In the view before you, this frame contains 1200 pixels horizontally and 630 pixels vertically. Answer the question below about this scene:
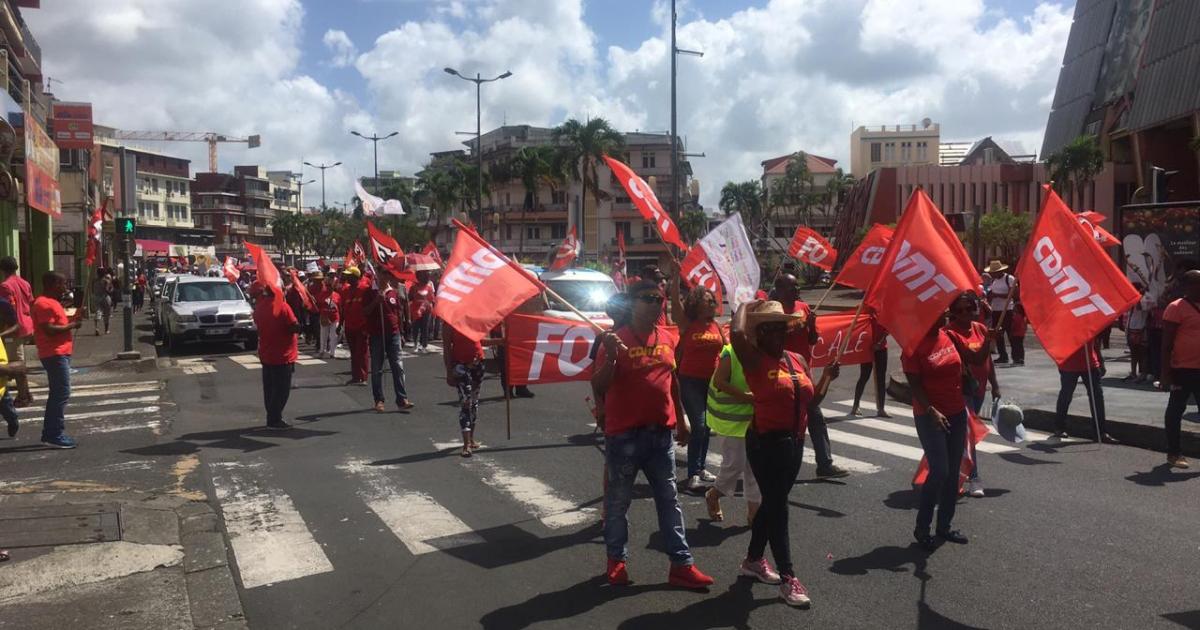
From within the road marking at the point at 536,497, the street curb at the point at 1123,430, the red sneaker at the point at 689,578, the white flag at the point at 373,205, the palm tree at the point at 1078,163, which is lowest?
the road marking at the point at 536,497

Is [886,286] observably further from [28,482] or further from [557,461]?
[28,482]

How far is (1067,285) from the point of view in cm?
655

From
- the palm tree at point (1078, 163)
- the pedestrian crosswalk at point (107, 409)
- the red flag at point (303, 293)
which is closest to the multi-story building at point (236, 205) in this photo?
the palm tree at point (1078, 163)

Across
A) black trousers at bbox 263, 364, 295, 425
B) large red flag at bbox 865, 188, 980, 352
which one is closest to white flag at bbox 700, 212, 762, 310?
large red flag at bbox 865, 188, 980, 352

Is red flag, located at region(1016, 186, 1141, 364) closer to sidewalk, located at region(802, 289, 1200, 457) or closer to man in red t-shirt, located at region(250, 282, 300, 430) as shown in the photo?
sidewalk, located at region(802, 289, 1200, 457)

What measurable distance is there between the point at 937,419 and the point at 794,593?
5.52 feet

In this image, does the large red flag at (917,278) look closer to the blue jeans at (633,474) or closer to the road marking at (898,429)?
the blue jeans at (633,474)

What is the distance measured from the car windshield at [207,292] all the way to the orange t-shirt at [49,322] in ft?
43.7

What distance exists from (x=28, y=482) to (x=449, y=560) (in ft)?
15.4

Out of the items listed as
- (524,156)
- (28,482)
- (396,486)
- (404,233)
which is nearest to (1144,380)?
(396,486)

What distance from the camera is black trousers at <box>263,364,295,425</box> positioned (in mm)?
10992

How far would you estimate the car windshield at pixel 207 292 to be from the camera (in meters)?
22.8

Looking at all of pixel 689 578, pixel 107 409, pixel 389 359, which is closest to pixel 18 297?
pixel 107 409

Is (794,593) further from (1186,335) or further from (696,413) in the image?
(1186,335)
